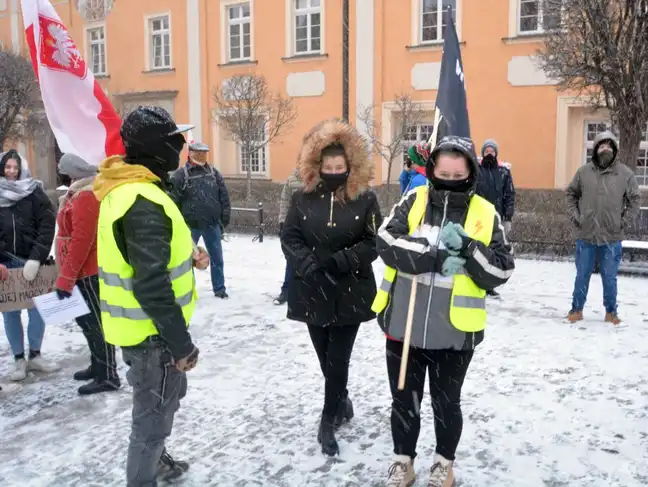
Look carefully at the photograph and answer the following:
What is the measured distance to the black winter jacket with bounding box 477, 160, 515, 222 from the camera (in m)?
7.70

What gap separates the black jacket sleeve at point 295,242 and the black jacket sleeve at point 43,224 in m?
2.11

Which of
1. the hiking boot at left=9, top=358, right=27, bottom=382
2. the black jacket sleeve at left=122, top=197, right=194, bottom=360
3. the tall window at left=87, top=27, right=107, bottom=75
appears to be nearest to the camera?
the black jacket sleeve at left=122, top=197, right=194, bottom=360

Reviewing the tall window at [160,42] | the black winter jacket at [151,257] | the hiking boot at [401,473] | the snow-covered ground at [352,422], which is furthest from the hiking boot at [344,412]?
the tall window at [160,42]

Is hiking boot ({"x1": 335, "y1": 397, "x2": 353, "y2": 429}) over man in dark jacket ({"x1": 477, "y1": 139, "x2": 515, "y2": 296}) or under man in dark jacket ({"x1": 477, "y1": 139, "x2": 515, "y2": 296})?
under

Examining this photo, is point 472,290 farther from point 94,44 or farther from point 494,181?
point 94,44

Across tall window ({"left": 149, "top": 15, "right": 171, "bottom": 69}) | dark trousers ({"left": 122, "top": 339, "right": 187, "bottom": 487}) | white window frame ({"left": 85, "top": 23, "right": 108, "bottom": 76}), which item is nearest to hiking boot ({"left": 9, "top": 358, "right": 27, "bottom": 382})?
dark trousers ({"left": 122, "top": 339, "right": 187, "bottom": 487})

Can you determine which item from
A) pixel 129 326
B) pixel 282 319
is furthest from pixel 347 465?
pixel 282 319

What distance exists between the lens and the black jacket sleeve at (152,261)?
2.76m

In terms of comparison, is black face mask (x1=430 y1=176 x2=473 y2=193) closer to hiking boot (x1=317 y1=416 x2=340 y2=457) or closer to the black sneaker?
hiking boot (x1=317 y1=416 x2=340 y2=457)

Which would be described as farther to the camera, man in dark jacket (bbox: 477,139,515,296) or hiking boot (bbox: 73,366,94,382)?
man in dark jacket (bbox: 477,139,515,296)

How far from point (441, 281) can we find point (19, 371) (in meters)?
3.68

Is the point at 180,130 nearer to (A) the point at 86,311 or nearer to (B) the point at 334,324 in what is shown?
(B) the point at 334,324

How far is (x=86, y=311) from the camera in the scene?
14.9 feet

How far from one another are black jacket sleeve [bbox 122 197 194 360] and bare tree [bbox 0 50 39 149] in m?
18.9
